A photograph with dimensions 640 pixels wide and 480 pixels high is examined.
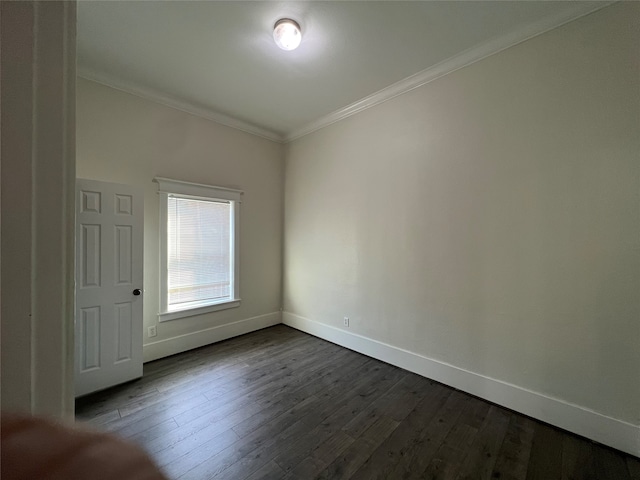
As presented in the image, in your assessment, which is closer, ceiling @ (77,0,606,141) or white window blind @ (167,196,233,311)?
ceiling @ (77,0,606,141)

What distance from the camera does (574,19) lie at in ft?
5.89

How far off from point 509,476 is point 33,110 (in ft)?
8.04

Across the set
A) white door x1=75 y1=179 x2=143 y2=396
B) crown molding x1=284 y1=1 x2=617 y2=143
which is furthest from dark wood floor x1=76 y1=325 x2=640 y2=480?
crown molding x1=284 y1=1 x2=617 y2=143

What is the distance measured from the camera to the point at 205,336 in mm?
3234

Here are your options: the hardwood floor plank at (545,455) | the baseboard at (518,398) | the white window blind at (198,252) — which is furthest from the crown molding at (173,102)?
the hardwood floor plank at (545,455)

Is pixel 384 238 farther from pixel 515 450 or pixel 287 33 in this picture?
pixel 287 33

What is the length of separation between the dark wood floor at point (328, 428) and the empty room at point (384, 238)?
2cm

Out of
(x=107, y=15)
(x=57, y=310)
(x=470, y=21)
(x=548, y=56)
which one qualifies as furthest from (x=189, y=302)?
(x=548, y=56)

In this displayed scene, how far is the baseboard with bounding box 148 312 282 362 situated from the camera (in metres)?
2.85

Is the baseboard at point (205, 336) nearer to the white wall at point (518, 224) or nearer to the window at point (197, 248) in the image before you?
the window at point (197, 248)

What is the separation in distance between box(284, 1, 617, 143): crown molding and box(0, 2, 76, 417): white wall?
2799 millimetres

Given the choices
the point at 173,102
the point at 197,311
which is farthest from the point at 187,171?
the point at 197,311

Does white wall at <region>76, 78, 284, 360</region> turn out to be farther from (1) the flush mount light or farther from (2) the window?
(1) the flush mount light

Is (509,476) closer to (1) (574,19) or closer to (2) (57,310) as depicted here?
(2) (57,310)
